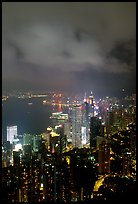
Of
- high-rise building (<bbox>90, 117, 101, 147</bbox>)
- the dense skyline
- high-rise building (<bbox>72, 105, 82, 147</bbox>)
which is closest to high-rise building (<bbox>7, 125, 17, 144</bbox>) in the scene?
the dense skyline

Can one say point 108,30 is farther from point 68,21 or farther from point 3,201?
point 3,201

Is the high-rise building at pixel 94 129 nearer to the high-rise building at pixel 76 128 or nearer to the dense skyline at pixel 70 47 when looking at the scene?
the high-rise building at pixel 76 128

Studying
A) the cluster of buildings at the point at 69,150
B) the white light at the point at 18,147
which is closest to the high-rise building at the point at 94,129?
the cluster of buildings at the point at 69,150

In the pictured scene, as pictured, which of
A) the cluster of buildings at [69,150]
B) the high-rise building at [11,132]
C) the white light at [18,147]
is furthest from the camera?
the cluster of buildings at [69,150]

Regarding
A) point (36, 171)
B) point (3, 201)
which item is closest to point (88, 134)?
point (36, 171)

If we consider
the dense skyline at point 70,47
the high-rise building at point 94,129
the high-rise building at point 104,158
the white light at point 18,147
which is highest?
the dense skyline at point 70,47

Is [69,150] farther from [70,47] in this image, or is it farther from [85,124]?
[70,47]

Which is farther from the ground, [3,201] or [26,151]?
[26,151]

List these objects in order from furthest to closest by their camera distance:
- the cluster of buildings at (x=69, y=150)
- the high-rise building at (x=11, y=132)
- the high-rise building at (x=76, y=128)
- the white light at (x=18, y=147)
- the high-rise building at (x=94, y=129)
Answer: the high-rise building at (x=94, y=129) → the high-rise building at (x=76, y=128) → the cluster of buildings at (x=69, y=150) → the white light at (x=18, y=147) → the high-rise building at (x=11, y=132)
